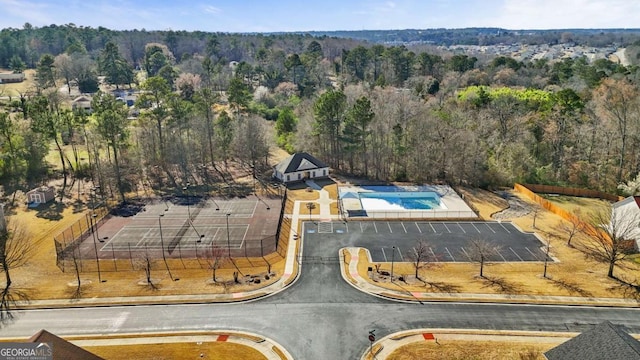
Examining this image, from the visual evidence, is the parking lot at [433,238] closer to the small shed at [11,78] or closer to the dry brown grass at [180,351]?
the dry brown grass at [180,351]

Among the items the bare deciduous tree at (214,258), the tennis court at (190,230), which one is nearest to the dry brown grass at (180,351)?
the bare deciduous tree at (214,258)

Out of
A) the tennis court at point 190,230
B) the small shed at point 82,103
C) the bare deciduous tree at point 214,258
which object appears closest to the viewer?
the bare deciduous tree at point 214,258

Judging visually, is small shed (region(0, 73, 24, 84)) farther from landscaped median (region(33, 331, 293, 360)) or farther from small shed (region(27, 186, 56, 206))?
landscaped median (region(33, 331, 293, 360))

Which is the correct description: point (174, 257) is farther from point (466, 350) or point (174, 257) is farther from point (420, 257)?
point (466, 350)

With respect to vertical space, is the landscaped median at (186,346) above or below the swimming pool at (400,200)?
below

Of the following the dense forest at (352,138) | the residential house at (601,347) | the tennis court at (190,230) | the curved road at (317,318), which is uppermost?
the dense forest at (352,138)

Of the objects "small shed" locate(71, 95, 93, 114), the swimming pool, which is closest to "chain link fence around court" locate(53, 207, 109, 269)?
the swimming pool
